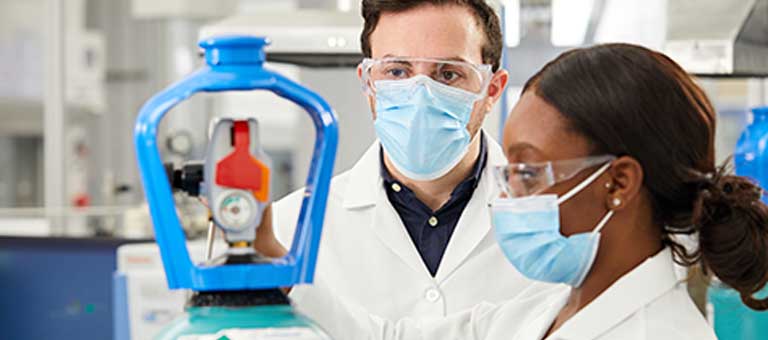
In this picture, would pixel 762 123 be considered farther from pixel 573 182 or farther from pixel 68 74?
pixel 68 74

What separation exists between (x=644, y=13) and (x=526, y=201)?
1542mm

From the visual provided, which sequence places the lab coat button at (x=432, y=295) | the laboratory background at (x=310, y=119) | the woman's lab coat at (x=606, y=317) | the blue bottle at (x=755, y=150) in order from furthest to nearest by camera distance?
the laboratory background at (x=310, y=119)
the blue bottle at (x=755, y=150)
the lab coat button at (x=432, y=295)
the woman's lab coat at (x=606, y=317)

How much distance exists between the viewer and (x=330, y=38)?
103 inches

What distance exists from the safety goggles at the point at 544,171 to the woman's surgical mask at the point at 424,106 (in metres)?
0.44

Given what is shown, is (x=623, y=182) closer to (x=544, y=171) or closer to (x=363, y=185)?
(x=544, y=171)

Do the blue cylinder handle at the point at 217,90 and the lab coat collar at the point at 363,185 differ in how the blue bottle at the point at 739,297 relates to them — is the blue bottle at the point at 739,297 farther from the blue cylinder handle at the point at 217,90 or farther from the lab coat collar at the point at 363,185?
the blue cylinder handle at the point at 217,90

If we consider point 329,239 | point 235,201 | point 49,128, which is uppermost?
point 235,201

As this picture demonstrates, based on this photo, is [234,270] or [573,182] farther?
[573,182]

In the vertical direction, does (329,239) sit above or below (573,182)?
below

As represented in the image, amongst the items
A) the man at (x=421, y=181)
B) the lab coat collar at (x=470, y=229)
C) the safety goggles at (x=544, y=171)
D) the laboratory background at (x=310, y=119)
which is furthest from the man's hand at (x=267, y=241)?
the lab coat collar at (x=470, y=229)

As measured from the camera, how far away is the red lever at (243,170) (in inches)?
37.8

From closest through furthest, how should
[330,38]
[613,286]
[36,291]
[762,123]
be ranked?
1. [613,286]
2. [762,123]
3. [330,38]
4. [36,291]

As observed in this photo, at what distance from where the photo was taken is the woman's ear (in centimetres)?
125

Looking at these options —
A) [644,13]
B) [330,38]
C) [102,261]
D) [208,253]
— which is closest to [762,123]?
[644,13]
